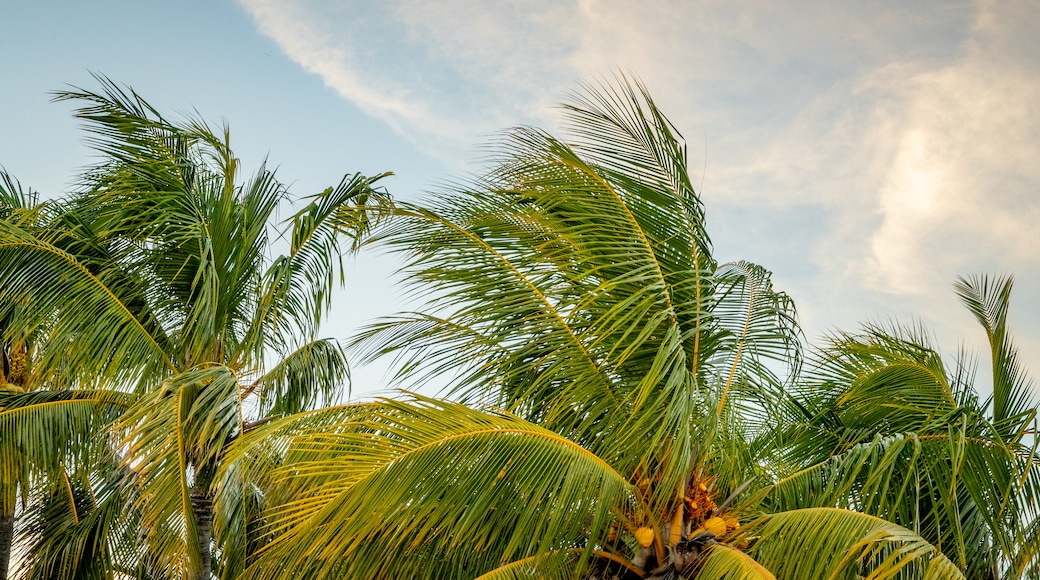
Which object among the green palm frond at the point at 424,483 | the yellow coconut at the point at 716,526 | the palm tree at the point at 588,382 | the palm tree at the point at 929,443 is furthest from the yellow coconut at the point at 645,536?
the palm tree at the point at 929,443

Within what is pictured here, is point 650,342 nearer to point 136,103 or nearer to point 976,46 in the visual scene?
point 136,103

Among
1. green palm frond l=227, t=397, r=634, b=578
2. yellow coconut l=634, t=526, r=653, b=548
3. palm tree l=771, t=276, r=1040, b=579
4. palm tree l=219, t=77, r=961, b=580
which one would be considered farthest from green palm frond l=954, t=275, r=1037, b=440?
green palm frond l=227, t=397, r=634, b=578

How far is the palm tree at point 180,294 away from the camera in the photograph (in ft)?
22.3

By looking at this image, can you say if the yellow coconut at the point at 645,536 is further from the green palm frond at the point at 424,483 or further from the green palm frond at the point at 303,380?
the green palm frond at the point at 303,380

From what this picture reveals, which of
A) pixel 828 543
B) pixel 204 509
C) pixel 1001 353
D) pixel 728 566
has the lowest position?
pixel 204 509

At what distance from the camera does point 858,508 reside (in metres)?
5.84

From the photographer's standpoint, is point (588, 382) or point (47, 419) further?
point (47, 419)

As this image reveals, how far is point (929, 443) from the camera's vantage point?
5969mm

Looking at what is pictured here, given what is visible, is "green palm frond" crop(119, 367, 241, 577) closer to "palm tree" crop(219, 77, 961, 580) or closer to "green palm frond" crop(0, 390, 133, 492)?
"palm tree" crop(219, 77, 961, 580)

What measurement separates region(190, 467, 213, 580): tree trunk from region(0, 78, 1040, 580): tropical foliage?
0.06 ft

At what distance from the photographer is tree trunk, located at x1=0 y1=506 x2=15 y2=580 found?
31.9 ft

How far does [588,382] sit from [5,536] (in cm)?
740

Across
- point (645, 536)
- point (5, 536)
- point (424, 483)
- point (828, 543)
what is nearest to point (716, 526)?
point (645, 536)

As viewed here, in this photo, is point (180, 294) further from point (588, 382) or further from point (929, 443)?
point (929, 443)
